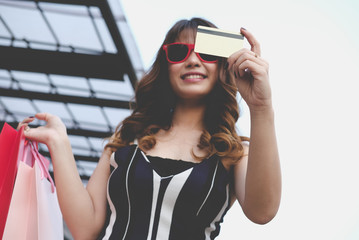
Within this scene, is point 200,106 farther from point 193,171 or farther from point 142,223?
point 142,223

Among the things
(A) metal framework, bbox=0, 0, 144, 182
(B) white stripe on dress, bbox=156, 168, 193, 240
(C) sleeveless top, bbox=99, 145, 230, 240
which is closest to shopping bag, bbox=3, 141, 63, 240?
(C) sleeveless top, bbox=99, 145, 230, 240

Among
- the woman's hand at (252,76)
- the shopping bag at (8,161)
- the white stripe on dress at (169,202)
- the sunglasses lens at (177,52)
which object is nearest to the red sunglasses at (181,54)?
the sunglasses lens at (177,52)

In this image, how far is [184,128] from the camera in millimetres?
1644

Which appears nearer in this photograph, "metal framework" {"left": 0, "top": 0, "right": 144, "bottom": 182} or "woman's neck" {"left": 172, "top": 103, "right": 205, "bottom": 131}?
"woman's neck" {"left": 172, "top": 103, "right": 205, "bottom": 131}

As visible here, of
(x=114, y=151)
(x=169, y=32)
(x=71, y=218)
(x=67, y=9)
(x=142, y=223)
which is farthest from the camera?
(x=67, y=9)

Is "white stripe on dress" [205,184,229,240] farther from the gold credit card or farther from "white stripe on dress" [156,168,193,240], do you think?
the gold credit card

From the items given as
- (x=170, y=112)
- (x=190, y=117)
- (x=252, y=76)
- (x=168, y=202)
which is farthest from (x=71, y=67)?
(x=252, y=76)

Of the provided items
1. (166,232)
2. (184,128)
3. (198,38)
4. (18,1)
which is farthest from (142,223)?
(18,1)

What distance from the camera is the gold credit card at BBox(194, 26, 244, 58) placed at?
124cm

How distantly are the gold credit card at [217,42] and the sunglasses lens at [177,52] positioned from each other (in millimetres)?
327

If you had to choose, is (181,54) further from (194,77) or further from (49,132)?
(49,132)

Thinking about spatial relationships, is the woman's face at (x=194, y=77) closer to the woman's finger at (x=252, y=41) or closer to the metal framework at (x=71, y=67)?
the woman's finger at (x=252, y=41)

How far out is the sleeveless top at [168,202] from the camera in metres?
1.33

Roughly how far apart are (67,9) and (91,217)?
16.7 feet
